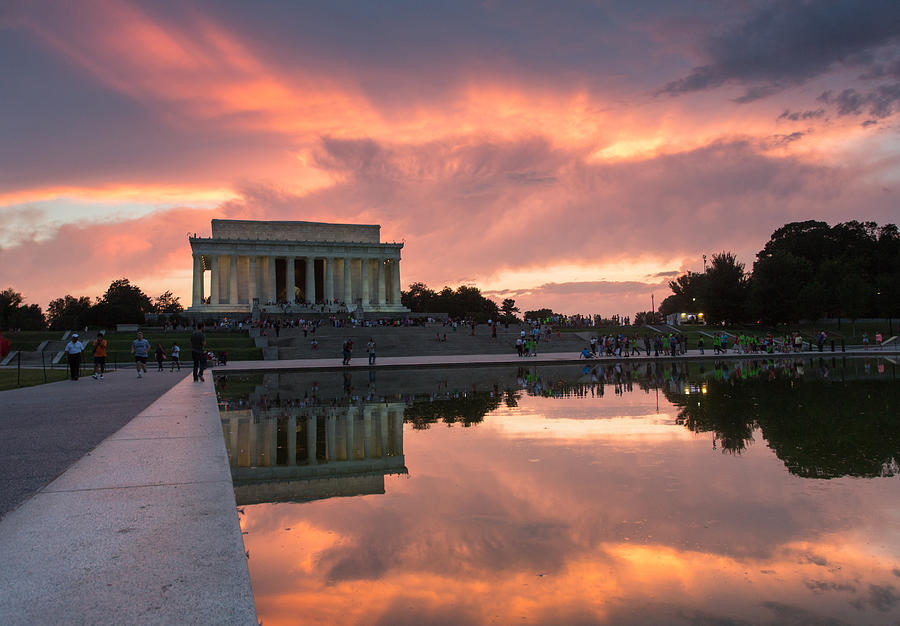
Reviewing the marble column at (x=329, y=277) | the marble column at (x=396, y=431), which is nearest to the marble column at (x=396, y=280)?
the marble column at (x=329, y=277)

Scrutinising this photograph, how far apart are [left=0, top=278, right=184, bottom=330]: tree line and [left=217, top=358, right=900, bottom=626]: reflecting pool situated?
2364 inches

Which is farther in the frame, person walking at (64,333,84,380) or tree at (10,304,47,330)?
tree at (10,304,47,330)

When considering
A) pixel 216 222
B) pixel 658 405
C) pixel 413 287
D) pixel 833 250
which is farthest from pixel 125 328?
pixel 833 250

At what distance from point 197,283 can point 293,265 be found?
474 inches

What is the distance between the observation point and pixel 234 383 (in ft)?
81.7

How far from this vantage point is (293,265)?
8856cm

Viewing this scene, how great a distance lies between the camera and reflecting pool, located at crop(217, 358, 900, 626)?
4398 millimetres

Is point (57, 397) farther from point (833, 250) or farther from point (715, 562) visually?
point (833, 250)

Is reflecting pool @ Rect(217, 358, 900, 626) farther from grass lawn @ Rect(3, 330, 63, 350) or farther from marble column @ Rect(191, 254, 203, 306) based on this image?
marble column @ Rect(191, 254, 203, 306)

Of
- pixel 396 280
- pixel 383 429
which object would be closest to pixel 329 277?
pixel 396 280

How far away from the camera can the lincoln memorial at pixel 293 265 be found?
84.0 m

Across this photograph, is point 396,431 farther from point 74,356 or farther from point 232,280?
point 232,280

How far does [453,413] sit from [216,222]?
79088 millimetres

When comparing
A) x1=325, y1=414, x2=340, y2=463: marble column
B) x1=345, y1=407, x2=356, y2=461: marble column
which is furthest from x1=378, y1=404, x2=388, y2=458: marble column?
x1=325, y1=414, x2=340, y2=463: marble column
